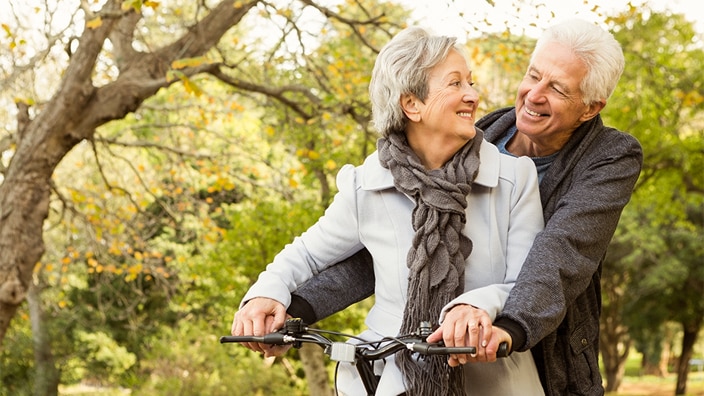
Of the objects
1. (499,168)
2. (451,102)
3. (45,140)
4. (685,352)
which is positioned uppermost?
(45,140)

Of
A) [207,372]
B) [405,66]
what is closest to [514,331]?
[405,66]

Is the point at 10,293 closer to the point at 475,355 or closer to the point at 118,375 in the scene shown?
the point at 475,355

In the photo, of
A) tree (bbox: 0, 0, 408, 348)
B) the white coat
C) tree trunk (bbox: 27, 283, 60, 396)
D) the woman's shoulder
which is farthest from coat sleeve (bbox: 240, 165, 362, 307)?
tree trunk (bbox: 27, 283, 60, 396)

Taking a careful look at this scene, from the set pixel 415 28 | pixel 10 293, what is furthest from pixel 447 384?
pixel 10 293

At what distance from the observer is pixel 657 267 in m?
22.0

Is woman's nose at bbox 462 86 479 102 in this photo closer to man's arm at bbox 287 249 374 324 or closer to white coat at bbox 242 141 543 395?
white coat at bbox 242 141 543 395

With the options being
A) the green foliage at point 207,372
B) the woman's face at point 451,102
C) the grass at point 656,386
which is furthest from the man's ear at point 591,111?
the grass at point 656,386

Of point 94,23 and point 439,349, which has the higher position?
point 94,23

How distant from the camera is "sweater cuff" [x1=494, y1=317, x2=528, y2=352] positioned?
198cm

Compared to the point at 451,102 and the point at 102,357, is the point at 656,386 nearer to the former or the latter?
the point at 102,357

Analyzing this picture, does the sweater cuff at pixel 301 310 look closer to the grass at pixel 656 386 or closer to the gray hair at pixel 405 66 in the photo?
the gray hair at pixel 405 66

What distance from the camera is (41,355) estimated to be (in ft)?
52.8

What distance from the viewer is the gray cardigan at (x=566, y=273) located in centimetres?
206

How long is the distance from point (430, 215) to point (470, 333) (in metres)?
0.34
